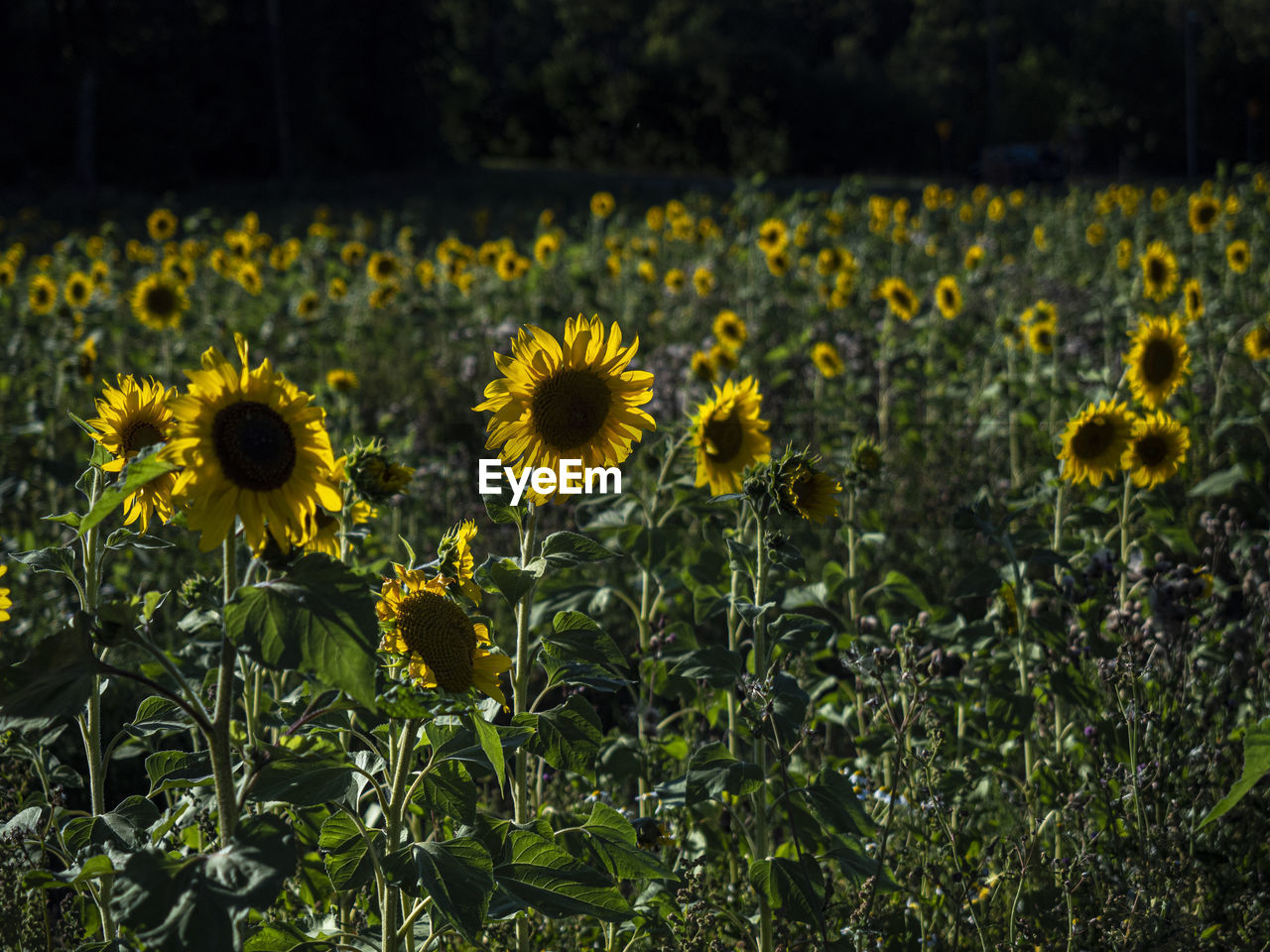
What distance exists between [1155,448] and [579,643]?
1.83m

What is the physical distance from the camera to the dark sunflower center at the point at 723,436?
251 cm

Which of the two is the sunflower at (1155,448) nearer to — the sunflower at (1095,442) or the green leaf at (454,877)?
the sunflower at (1095,442)

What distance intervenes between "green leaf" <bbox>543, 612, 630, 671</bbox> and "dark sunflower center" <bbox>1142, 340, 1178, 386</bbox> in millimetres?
2230

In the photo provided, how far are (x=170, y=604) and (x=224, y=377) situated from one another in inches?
117

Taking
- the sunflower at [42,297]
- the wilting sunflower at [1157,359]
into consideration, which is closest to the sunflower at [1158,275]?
the wilting sunflower at [1157,359]

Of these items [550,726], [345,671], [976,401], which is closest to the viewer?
[345,671]

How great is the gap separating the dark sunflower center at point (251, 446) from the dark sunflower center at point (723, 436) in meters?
1.27

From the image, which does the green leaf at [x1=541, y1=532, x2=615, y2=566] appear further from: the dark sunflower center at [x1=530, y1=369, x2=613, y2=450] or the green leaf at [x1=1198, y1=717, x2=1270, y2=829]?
the green leaf at [x1=1198, y1=717, x2=1270, y2=829]

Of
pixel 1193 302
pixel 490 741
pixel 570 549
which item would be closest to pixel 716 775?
pixel 570 549

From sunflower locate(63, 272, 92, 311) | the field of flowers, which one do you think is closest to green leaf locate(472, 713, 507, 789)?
the field of flowers

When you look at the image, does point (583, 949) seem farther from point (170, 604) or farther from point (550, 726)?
point (170, 604)

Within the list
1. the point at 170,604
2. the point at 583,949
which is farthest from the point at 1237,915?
the point at 170,604

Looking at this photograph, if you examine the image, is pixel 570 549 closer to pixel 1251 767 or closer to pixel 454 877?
pixel 454 877

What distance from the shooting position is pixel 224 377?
1.36m
